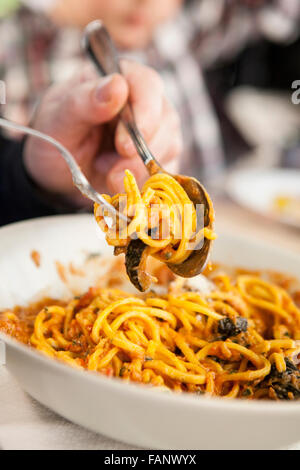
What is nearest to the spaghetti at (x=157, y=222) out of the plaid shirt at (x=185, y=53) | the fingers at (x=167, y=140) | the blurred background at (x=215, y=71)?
the fingers at (x=167, y=140)

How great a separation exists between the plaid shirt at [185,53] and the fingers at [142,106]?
1.87 meters

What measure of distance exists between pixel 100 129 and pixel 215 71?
518 centimetres

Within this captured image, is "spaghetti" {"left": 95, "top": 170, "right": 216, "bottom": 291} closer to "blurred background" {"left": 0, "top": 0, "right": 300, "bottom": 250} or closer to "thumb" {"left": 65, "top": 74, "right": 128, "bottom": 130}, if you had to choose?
"thumb" {"left": 65, "top": 74, "right": 128, "bottom": 130}

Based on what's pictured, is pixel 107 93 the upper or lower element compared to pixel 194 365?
upper

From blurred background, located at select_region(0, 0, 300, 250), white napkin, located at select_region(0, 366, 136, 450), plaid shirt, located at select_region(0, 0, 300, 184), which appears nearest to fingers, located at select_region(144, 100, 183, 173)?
blurred background, located at select_region(0, 0, 300, 250)

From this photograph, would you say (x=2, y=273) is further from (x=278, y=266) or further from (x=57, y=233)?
(x=278, y=266)

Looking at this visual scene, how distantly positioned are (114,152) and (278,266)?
2.83 feet

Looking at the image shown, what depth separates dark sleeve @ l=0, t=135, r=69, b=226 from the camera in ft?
7.32

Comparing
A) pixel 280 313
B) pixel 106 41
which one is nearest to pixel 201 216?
pixel 280 313

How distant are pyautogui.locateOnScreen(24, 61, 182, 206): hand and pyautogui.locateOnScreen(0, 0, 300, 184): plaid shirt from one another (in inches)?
57.0

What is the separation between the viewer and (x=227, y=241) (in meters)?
1.97

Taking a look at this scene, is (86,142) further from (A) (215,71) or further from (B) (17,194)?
(A) (215,71)

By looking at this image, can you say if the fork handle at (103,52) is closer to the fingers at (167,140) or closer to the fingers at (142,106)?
the fingers at (142,106)
